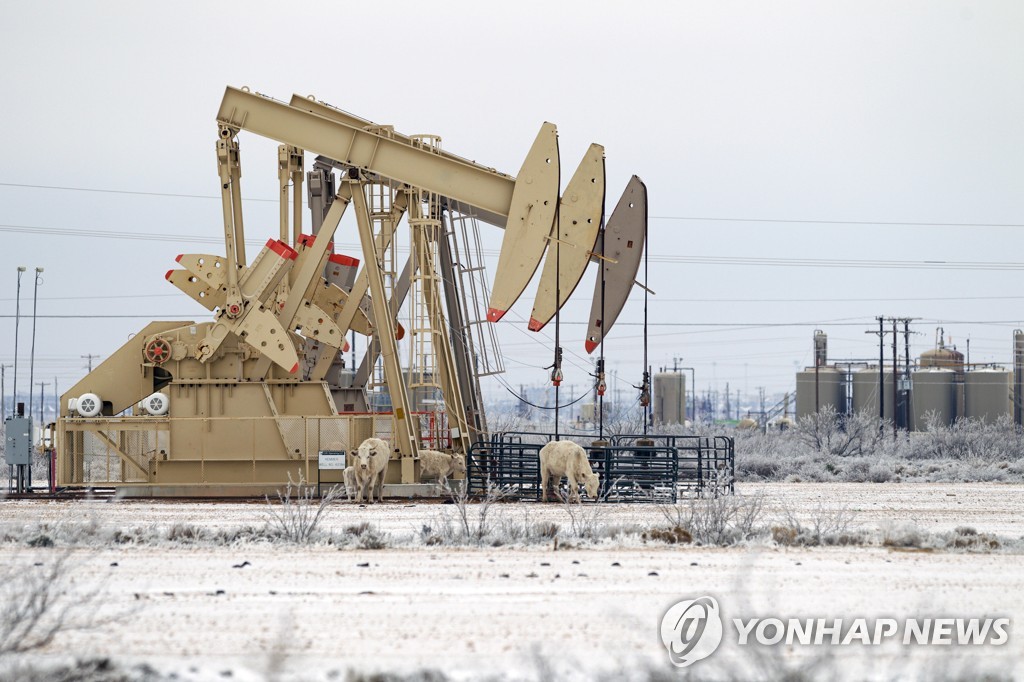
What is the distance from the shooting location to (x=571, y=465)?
1983 centimetres

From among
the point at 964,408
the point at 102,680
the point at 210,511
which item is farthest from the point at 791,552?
the point at 964,408

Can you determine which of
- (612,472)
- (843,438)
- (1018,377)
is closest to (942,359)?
(1018,377)

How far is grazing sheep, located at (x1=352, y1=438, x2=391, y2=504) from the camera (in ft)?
66.9

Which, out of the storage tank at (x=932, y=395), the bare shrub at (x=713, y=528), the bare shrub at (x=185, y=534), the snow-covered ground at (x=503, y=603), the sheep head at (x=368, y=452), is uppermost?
the storage tank at (x=932, y=395)

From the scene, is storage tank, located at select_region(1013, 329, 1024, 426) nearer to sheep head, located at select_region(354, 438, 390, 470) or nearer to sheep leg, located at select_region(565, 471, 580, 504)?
sheep leg, located at select_region(565, 471, 580, 504)

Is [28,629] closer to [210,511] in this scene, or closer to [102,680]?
[102,680]

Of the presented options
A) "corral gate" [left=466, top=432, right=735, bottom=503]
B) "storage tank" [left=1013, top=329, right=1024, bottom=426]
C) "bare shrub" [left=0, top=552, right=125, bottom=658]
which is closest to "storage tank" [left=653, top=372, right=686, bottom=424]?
"storage tank" [left=1013, top=329, right=1024, bottom=426]

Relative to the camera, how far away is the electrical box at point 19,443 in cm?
2312

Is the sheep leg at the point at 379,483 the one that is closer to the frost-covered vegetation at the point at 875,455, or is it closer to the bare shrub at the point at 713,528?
the bare shrub at the point at 713,528

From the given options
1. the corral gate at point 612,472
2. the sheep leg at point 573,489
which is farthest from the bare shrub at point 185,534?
the sheep leg at point 573,489

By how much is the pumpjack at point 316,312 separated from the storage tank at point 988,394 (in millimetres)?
40416

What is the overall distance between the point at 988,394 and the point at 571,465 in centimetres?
4312

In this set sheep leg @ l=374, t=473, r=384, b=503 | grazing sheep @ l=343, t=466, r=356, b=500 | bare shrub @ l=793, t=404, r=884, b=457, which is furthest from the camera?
bare shrub @ l=793, t=404, r=884, b=457

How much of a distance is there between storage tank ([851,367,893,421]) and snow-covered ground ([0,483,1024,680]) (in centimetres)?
4525
